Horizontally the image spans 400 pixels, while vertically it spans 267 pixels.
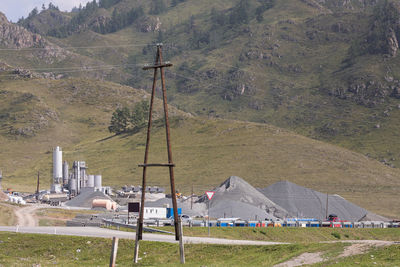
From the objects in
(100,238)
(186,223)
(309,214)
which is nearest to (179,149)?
(309,214)

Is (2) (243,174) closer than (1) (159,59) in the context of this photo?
No

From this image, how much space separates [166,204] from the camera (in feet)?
320

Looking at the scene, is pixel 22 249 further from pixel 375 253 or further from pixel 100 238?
pixel 375 253

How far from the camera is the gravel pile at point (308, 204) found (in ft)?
350

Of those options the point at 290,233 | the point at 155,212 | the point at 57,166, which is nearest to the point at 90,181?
the point at 57,166

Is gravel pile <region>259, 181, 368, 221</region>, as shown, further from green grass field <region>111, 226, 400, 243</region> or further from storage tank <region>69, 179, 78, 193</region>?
storage tank <region>69, 179, 78, 193</region>

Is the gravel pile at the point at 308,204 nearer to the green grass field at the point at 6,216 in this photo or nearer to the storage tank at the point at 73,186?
the green grass field at the point at 6,216

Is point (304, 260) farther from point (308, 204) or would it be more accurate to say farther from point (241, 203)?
point (308, 204)

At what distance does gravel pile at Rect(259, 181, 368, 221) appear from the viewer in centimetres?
10656

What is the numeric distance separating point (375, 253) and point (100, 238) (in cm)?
2372

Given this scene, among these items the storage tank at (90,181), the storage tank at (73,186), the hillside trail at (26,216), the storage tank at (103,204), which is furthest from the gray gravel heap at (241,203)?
the storage tank at (90,181)

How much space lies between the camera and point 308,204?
110 metres

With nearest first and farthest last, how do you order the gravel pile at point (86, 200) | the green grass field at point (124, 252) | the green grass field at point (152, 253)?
the green grass field at point (152, 253)
the green grass field at point (124, 252)
the gravel pile at point (86, 200)

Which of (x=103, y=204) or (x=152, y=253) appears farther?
(x=103, y=204)
